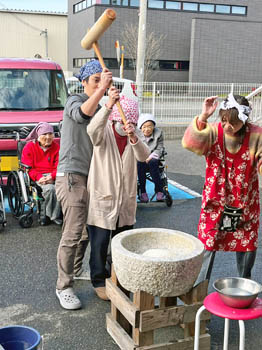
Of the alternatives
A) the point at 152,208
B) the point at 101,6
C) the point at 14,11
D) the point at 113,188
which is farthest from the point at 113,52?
the point at 113,188

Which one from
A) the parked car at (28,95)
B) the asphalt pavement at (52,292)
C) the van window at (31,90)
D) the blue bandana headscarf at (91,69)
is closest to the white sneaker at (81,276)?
the asphalt pavement at (52,292)

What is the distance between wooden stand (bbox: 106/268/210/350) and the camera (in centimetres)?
287

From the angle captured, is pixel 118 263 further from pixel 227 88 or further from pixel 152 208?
pixel 227 88

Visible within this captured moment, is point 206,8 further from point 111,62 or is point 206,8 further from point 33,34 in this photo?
point 33,34

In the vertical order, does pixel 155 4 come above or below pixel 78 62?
above

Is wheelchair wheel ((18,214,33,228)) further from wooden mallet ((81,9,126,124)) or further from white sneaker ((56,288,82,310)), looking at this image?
wooden mallet ((81,9,126,124))

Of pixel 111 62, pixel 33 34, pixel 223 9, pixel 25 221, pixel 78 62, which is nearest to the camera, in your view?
pixel 25 221

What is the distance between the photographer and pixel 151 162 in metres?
7.14

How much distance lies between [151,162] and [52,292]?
344 centimetres

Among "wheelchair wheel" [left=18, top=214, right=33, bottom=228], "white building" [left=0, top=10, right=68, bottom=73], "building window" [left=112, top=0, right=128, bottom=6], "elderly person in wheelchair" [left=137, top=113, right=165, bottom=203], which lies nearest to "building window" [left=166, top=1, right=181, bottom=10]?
"building window" [left=112, top=0, right=128, bottom=6]

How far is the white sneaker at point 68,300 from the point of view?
3.76m

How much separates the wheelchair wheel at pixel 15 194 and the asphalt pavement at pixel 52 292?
14 centimetres

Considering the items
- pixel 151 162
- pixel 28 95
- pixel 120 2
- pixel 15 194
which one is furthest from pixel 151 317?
pixel 120 2

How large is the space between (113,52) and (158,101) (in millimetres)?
16104
